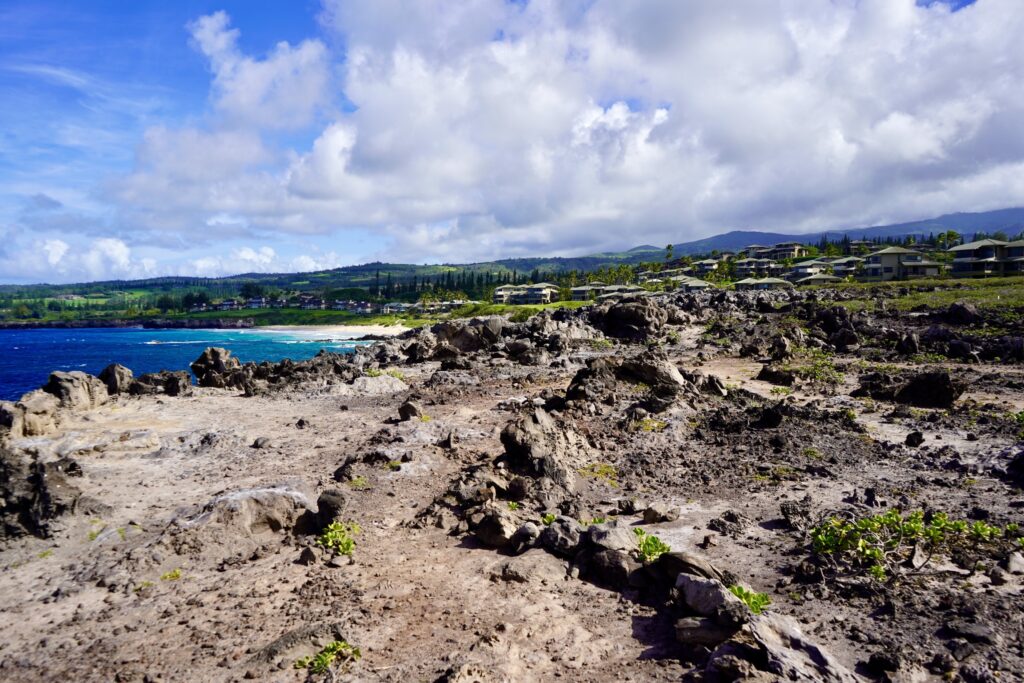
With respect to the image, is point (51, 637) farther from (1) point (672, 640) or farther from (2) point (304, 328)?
(2) point (304, 328)

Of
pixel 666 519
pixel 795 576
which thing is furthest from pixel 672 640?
pixel 666 519

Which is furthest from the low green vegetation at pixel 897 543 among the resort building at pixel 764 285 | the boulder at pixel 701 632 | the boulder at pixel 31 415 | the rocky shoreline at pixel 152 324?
the rocky shoreline at pixel 152 324

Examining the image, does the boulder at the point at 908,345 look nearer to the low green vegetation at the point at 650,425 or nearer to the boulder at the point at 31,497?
the low green vegetation at the point at 650,425

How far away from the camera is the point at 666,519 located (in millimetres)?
13258

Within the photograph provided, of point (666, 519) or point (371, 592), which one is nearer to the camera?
point (371, 592)

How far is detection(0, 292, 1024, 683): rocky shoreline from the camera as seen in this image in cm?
847

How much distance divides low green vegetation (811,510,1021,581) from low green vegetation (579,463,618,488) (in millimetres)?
5705

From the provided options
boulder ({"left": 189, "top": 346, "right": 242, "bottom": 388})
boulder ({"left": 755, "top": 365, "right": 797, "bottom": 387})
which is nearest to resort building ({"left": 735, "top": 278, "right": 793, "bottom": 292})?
boulder ({"left": 755, "top": 365, "right": 797, "bottom": 387})

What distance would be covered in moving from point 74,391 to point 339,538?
2016 cm

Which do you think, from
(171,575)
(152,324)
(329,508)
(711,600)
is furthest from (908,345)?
(152,324)

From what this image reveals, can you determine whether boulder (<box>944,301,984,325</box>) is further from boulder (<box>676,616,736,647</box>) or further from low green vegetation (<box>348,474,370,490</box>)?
low green vegetation (<box>348,474,370,490</box>)

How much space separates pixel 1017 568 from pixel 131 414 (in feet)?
94.9

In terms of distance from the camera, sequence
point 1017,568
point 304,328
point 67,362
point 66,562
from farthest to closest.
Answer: point 304,328 < point 67,362 < point 66,562 < point 1017,568

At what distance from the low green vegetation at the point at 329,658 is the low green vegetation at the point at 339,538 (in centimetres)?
310
